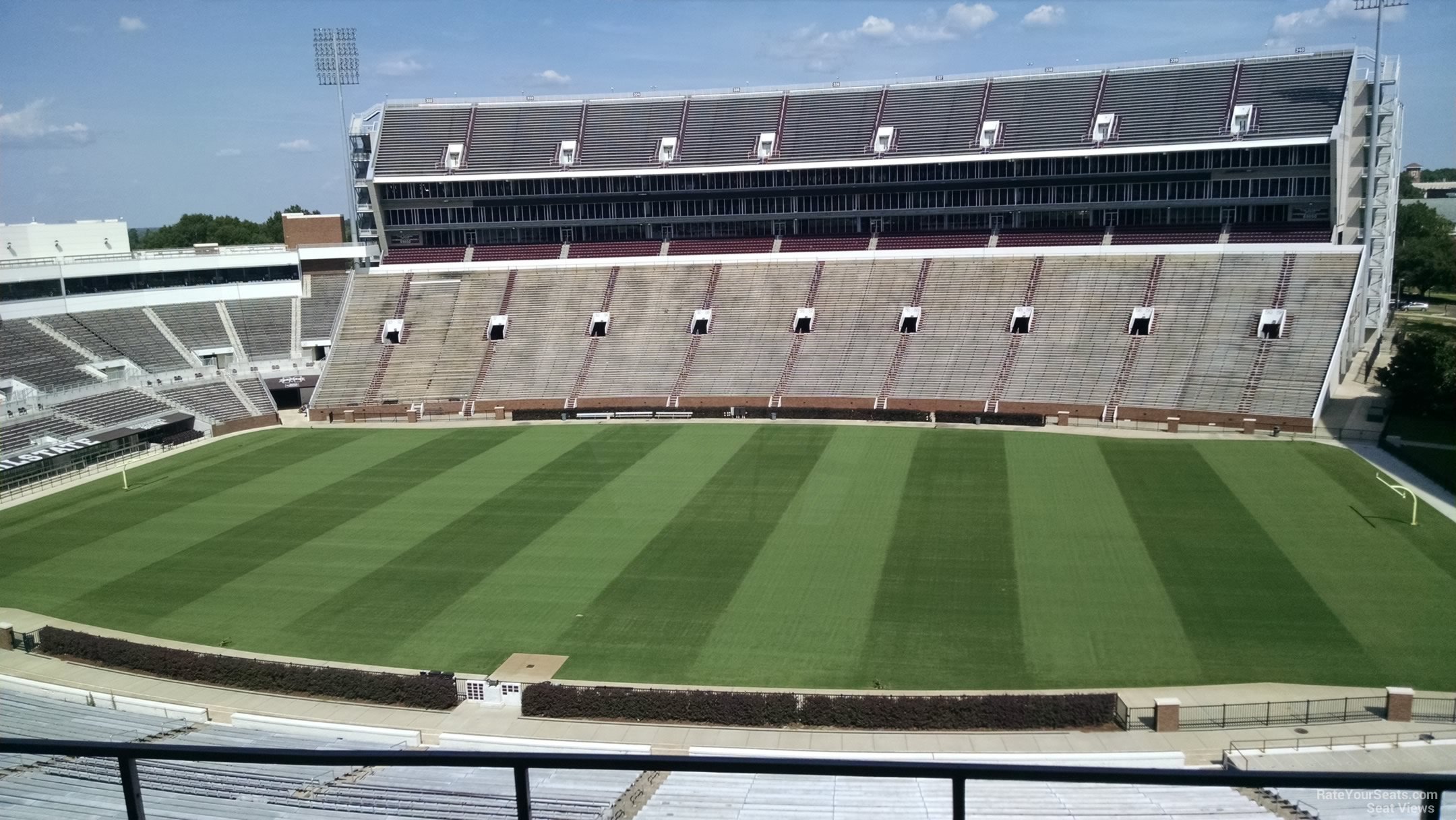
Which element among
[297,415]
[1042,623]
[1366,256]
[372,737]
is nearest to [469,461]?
[297,415]

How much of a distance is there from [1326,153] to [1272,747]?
4025 cm

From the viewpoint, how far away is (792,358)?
165 feet

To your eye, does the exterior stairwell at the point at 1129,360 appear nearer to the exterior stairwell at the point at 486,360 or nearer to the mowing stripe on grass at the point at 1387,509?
the mowing stripe on grass at the point at 1387,509

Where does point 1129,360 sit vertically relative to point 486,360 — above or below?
above


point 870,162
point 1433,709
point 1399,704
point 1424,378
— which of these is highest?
point 870,162

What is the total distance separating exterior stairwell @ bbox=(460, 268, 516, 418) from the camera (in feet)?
168

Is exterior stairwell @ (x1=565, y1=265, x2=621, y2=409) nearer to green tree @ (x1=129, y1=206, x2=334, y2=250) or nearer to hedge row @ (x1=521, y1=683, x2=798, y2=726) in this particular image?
hedge row @ (x1=521, y1=683, x2=798, y2=726)

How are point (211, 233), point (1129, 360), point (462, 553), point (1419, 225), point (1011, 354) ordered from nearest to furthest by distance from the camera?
point (462, 553)
point (1129, 360)
point (1011, 354)
point (1419, 225)
point (211, 233)

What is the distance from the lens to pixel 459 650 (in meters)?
23.8

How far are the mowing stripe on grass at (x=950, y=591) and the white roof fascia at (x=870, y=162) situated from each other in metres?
23.5

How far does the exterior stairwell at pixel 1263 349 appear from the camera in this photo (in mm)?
42156

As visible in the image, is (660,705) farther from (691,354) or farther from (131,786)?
(691,354)

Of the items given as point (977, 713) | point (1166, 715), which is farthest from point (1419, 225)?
point (977, 713)

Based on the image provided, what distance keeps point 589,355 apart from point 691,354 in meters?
5.20
